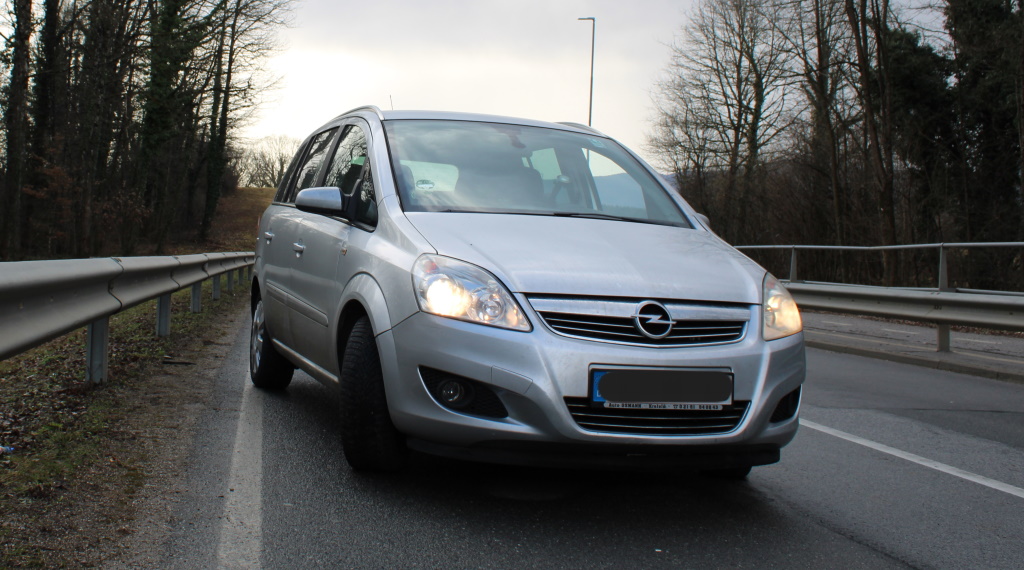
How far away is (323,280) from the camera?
15.4 feet

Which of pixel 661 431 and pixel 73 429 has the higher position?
pixel 661 431

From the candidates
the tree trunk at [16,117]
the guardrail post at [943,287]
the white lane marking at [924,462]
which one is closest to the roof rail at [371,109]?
the white lane marking at [924,462]

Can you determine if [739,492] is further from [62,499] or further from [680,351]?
[62,499]

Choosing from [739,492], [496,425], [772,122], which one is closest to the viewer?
[496,425]

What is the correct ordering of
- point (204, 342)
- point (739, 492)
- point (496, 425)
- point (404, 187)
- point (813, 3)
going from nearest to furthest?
point (496, 425)
point (739, 492)
point (404, 187)
point (204, 342)
point (813, 3)

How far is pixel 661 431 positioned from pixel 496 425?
591 millimetres

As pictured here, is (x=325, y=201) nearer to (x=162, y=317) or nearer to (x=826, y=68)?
(x=162, y=317)

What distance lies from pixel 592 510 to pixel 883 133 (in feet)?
71.5

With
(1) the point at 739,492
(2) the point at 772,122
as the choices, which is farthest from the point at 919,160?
(1) the point at 739,492

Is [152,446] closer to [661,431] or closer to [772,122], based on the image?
[661,431]

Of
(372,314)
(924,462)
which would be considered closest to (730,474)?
(924,462)

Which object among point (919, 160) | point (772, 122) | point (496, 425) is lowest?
point (496, 425)

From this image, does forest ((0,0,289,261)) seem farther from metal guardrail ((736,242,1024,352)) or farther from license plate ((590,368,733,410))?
license plate ((590,368,733,410))

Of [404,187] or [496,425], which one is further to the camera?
[404,187]
